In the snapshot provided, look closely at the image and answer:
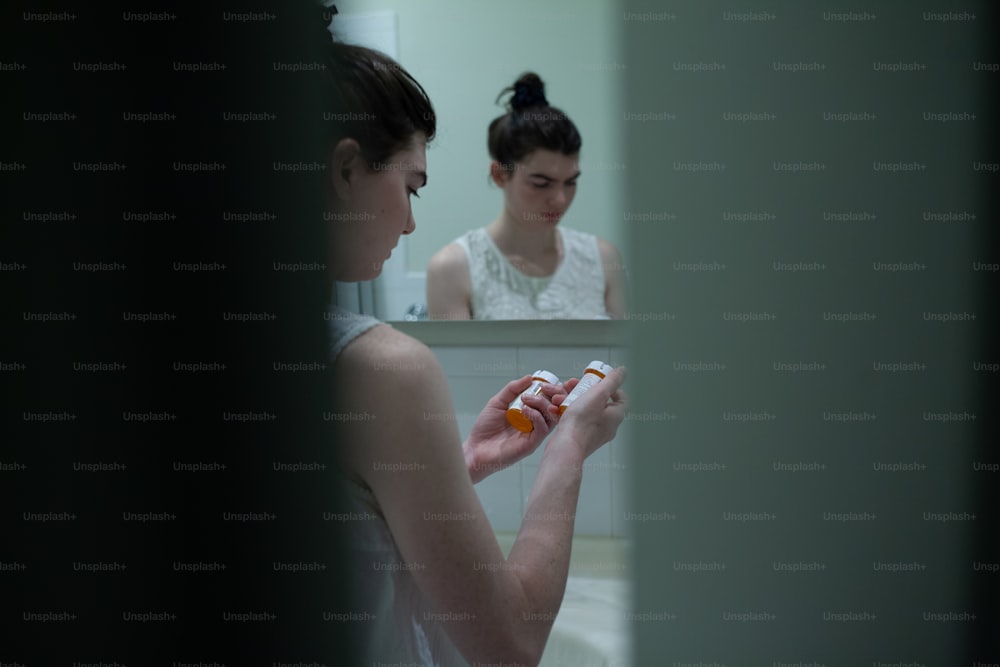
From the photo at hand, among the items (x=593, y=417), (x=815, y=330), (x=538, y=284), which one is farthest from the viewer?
(x=538, y=284)

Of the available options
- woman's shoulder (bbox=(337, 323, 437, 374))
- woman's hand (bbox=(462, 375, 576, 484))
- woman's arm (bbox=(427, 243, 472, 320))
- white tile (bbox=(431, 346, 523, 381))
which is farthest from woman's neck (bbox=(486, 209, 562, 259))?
woman's shoulder (bbox=(337, 323, 437, 374))

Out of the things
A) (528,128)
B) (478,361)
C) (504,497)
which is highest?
(528,128)

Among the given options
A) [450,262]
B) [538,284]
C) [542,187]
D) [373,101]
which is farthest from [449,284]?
[373,101]

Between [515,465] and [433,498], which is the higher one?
[433,498]

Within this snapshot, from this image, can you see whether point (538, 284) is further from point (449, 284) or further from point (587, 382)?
point (587, 382)

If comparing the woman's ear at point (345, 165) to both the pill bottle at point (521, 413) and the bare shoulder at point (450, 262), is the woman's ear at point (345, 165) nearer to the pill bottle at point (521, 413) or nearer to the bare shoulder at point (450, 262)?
the pill bottle at point (521, 413)

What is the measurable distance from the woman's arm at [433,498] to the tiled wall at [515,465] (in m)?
0.83

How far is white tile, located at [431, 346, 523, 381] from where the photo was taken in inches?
54.3

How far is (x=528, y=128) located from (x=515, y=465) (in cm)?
79

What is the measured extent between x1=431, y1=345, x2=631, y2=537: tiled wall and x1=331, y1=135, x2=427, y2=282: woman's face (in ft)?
2.71

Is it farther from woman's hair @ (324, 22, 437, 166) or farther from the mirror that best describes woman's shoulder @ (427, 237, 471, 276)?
woman's hair @ (324, 22, 437, 166)

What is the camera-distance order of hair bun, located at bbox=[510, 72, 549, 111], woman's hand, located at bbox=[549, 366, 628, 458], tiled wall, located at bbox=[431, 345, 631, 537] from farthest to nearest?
hair bun, located at bbox=[510, 72, 549, 111], tiled wall, located at bbox=[431, 345, 631, 537], woman's hand, located at bbox=[549, 366, 628, 458]

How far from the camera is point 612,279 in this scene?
4.92 feet

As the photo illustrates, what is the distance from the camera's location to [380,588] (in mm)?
551
